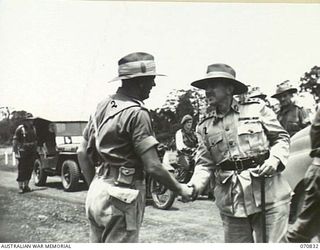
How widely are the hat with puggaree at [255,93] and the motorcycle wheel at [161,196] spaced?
625 millimetres

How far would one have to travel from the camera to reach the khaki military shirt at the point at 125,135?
2.09 m

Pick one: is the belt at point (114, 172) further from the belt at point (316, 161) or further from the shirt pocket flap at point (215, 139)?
the belt at point (316, 161)

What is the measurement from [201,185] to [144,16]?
945 millimetres

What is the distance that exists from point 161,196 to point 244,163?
0.42 m

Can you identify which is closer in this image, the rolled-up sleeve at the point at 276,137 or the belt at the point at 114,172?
the belt at the point at 114,172

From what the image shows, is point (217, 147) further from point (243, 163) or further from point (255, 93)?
point (255, 93)

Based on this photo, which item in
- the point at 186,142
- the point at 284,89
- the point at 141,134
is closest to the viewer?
the point at 141,134

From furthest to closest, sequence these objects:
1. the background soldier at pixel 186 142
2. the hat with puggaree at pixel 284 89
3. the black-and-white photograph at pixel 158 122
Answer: the hat with puggaree at pixel 284 89, the background soldier at pixel 186 142, the black-and-white photograph at pixel 158 122

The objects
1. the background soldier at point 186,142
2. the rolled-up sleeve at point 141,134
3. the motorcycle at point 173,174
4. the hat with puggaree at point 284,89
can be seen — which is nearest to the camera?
the rolled-up sleeve at point 141,134

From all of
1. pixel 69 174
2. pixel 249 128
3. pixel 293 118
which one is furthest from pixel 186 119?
pixel 69 174

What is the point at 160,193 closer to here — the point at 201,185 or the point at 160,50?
the point at 201,185

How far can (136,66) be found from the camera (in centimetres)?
225

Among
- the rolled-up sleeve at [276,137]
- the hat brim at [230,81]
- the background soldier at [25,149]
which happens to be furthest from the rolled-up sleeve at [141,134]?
the background soldier at [25,149]

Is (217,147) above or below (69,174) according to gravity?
above
